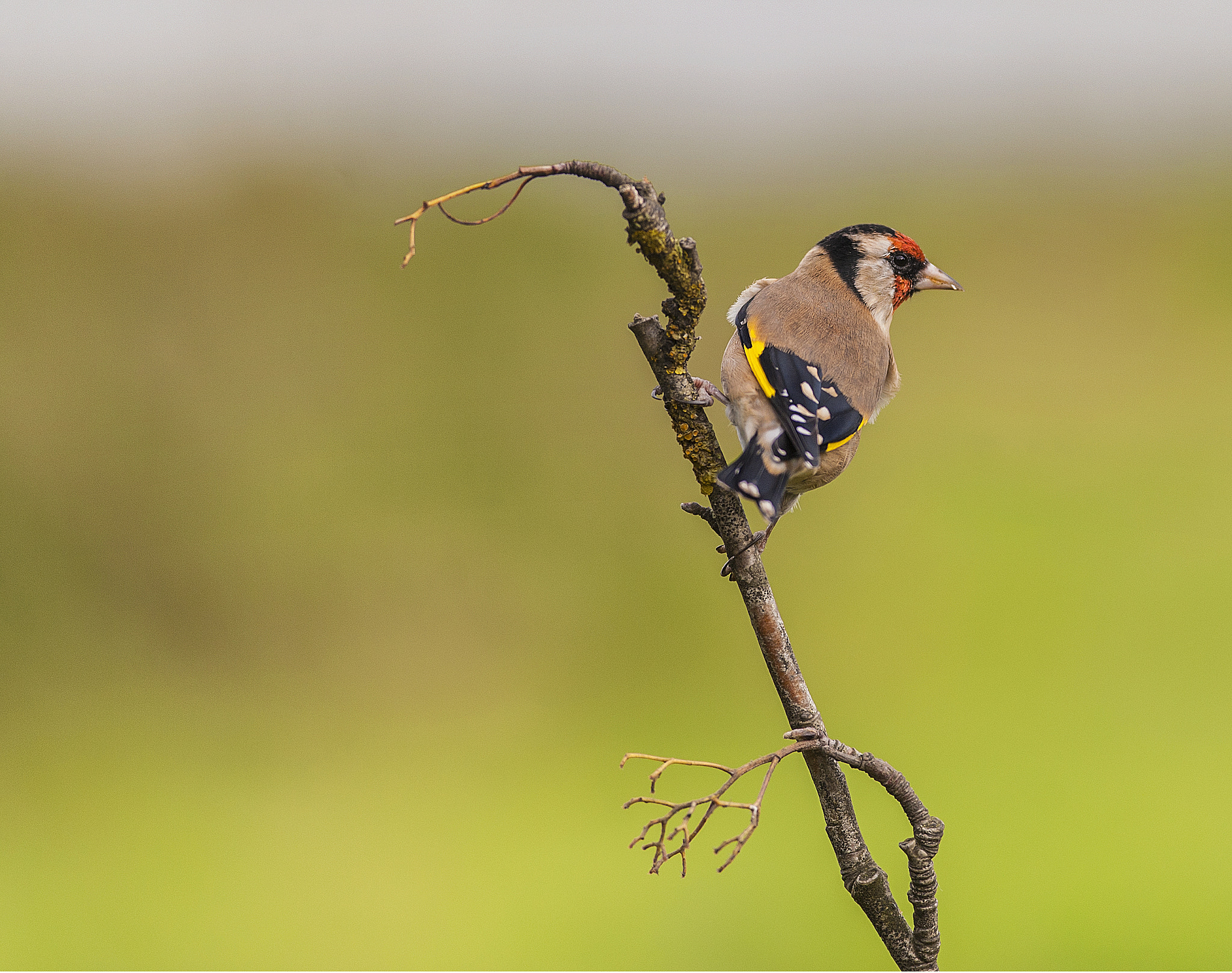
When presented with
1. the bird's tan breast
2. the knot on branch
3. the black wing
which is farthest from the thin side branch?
the bird's tan breast

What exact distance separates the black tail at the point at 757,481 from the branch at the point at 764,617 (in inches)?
4.6

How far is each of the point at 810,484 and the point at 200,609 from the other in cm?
379

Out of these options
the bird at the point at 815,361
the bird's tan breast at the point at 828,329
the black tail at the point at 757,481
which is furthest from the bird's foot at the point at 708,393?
the bird's tan breast at the point at 828,329

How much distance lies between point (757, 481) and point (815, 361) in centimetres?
70

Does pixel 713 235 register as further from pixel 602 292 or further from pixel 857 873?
pixel 857 873

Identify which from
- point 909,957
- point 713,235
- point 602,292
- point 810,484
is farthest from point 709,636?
point 909,957

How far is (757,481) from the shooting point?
162 centimetres

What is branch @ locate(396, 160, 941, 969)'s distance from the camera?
3.66ft

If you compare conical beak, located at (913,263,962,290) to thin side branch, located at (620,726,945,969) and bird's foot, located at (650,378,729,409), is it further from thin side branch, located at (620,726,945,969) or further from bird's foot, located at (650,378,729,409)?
thin side branch, located at (620,726,945,969)

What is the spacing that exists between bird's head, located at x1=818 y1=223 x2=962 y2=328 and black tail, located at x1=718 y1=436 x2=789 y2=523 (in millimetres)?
850

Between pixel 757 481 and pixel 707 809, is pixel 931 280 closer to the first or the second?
pixel 757 481

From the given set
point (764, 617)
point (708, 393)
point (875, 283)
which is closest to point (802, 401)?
point (708, 393)

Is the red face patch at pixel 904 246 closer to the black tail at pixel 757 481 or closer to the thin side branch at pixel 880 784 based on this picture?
the black tail at pixel 757 481

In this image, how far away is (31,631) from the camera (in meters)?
4.84
